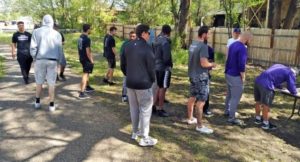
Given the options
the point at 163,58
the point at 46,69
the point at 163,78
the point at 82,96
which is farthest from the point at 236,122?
the point at 46,69

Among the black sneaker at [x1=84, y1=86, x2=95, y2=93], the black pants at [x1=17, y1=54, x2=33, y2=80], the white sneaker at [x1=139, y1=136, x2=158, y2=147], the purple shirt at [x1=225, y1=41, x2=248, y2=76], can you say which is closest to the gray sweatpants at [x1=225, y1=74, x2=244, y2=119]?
the purple shirt at [x1=225, y1=41, x2=248, y2=76]

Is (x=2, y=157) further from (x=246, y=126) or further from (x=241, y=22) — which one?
(x=241, y=22)

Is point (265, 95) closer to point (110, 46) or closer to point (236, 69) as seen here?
point (236, 69)

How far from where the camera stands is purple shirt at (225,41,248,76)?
20.4ft

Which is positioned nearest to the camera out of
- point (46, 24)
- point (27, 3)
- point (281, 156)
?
point (281, 156)

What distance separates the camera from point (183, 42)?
725 inches

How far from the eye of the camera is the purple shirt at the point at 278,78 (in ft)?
20.4

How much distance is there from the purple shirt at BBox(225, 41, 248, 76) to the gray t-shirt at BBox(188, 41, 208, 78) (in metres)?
0.76

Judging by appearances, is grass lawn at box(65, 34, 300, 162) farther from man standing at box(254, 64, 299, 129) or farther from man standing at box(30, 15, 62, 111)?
man standing at box(30, 15, 62, 111)

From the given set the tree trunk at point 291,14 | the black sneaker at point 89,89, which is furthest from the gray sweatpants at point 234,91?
the tree trunk at point 291,14

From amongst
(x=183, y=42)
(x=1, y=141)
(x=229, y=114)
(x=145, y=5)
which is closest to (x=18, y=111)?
(x=1, y=141)

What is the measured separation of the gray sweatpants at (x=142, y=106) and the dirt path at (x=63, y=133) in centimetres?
36

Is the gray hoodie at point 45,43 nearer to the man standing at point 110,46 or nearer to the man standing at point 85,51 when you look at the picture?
the man standing at point 85,51

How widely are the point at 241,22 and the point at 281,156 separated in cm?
1933
